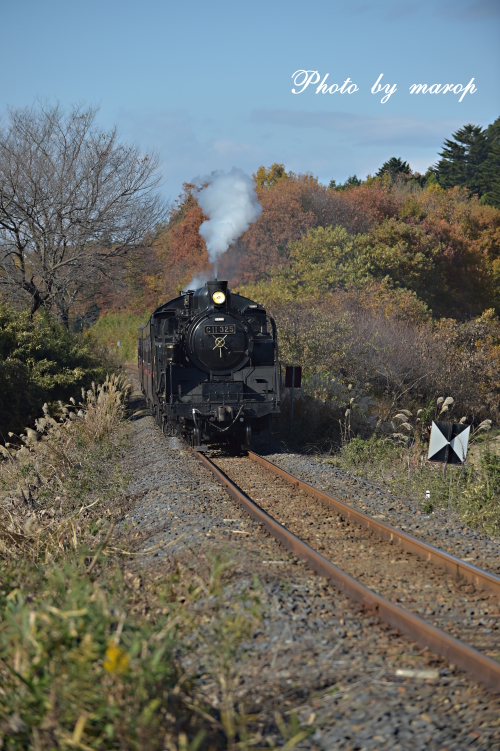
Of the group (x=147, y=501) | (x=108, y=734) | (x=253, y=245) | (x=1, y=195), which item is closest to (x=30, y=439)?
(x=147, y=501)

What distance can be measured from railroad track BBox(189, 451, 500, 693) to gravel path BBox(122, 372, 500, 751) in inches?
4.7

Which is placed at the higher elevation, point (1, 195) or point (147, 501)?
point (1, 195)

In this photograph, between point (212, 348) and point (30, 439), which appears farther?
point (212, 348)

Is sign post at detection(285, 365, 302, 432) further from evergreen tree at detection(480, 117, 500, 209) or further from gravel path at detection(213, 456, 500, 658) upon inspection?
evergreen tree at detection(480, 117, 500, 209)

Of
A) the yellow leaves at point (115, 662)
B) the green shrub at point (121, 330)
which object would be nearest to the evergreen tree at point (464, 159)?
the green shrub at point (121, 330)

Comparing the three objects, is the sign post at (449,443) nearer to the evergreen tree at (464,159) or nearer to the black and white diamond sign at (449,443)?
the black and white diamond sign at (449,443)

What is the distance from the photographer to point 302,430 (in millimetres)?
15703

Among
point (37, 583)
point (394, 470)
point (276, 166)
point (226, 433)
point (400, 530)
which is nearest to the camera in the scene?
point (37, 583)

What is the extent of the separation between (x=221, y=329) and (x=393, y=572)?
7.29 m

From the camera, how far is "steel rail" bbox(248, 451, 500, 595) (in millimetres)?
5990

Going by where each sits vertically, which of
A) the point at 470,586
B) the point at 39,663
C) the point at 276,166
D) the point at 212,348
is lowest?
the point at 470,586

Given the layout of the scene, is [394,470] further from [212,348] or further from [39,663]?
[39,663]

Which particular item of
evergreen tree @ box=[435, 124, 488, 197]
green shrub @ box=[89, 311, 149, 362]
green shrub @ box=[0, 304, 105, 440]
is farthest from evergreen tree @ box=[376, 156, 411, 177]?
green shrub @ box=[0, 304, 105, 440]

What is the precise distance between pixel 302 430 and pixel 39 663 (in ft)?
41.4
